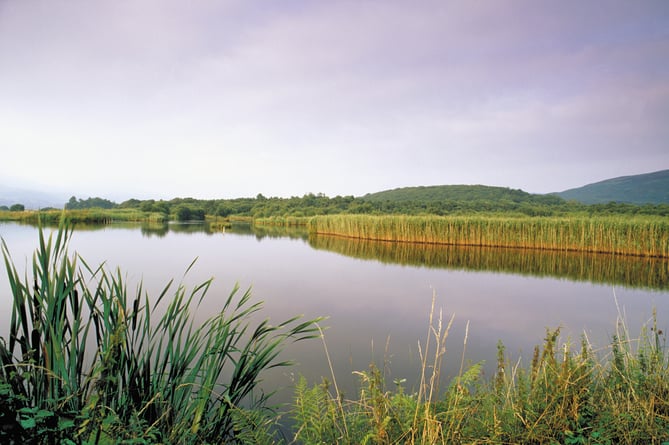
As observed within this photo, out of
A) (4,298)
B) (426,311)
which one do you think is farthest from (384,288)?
(4,298)

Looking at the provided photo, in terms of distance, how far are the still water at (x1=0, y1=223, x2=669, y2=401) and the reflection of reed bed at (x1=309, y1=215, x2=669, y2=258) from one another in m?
1.01

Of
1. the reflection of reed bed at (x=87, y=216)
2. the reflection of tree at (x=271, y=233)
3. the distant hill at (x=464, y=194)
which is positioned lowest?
the reflection of tree at (x=271, y=233)

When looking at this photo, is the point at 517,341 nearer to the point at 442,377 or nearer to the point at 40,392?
the point at 442,377

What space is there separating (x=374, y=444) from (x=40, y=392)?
1827 mm

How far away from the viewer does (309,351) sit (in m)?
4.92

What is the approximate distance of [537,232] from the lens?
16094mm

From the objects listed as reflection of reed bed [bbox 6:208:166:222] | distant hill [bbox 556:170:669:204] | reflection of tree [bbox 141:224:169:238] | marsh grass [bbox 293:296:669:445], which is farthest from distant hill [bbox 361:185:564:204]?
marsh grass [bbox 293:296:669:445]

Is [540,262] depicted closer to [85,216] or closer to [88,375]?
[88,375]

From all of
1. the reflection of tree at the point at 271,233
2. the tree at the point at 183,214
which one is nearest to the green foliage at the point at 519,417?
the reflection of tree at the point at 271,233

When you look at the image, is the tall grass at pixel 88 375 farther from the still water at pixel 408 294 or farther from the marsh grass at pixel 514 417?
the marsh grass at pixel 514 417

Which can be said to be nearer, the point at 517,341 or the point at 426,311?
the point at 517,341

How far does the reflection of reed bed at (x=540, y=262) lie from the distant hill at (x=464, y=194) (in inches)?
1980

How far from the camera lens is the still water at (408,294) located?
4926mm

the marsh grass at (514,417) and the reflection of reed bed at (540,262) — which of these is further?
the reflection of reed bed at (540,262)
